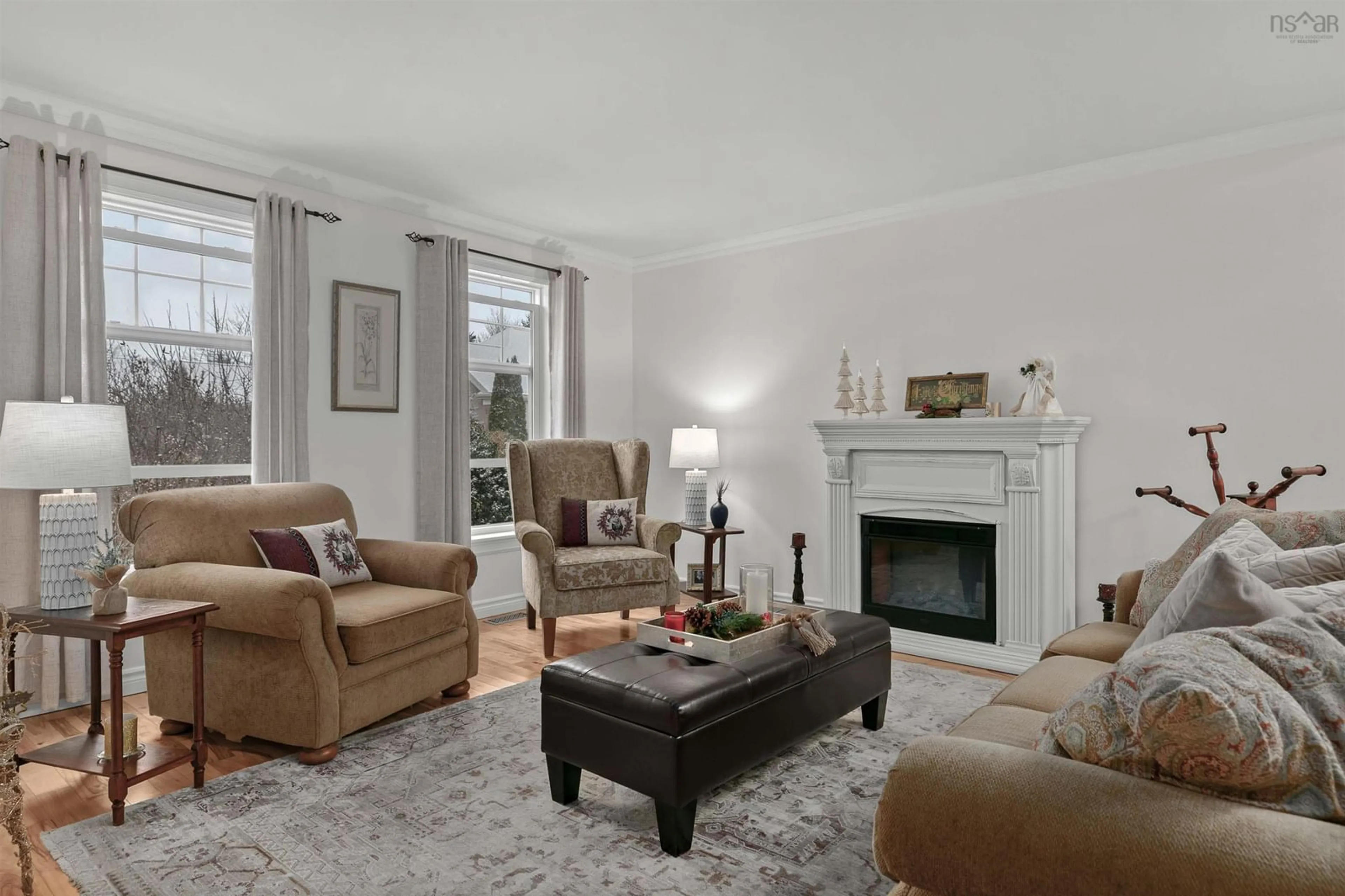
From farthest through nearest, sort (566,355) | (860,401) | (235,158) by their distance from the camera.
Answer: (566,355) → (860,401) → (235,158)

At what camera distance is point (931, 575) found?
448 cm

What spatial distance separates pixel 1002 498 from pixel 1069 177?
1755 mm

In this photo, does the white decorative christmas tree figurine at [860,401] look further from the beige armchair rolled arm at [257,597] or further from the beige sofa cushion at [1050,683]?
the beige armchair rolled arm at [257,597]

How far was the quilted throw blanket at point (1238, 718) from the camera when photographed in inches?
42.0

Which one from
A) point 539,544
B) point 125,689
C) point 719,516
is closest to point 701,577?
point 719,516

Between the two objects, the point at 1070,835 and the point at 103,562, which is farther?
the point at 103,562

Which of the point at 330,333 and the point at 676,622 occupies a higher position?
the point at 330,333

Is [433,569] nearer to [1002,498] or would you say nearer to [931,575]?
[931,575]

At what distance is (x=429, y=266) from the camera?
15.6 ft

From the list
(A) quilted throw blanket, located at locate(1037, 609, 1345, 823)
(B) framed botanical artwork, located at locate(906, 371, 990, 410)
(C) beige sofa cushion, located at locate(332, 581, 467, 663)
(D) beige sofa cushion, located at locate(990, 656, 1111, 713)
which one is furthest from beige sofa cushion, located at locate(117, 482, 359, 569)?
(B) framed botanical artwork, located at locate(906, 371, 990, 410)

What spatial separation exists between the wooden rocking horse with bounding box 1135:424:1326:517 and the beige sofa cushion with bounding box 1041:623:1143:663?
87 cm

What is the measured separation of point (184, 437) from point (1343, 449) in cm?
546

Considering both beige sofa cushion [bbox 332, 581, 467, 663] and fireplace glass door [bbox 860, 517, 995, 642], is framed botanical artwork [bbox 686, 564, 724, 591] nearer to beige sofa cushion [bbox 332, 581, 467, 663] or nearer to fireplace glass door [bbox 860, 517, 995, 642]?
fireplace glass door [bbox 860, 517, 995, 642]

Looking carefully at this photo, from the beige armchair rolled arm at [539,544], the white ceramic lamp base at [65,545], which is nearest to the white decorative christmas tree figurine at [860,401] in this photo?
the beige armchair rolled arm at [539,544]
